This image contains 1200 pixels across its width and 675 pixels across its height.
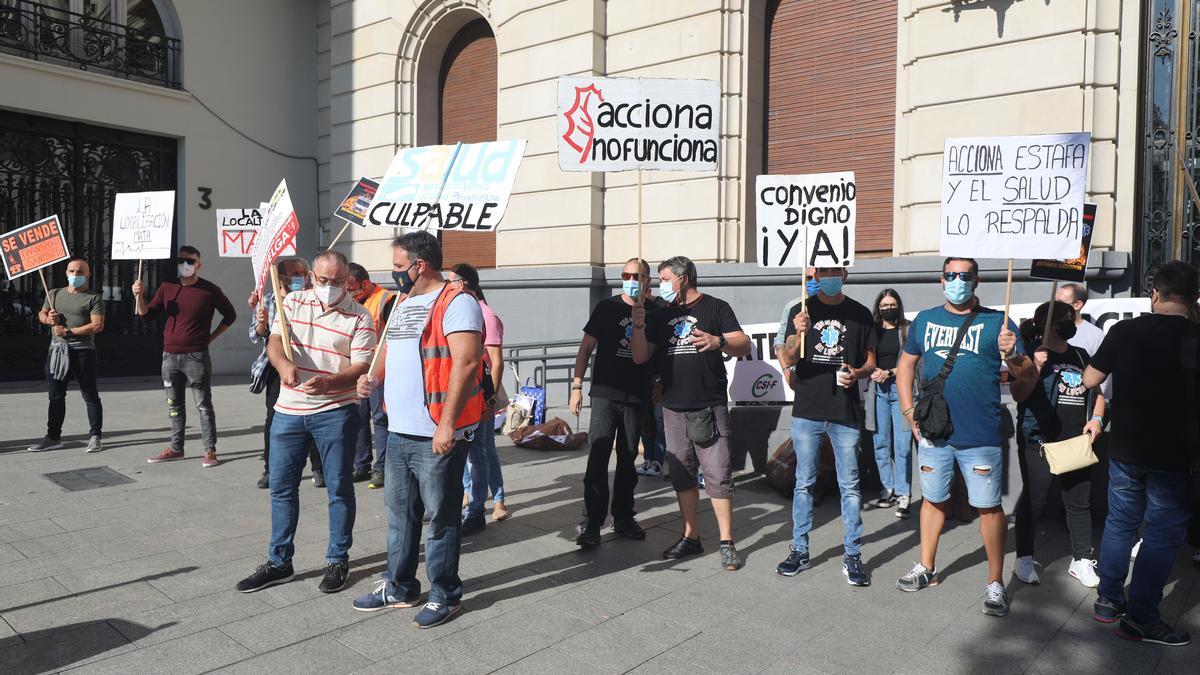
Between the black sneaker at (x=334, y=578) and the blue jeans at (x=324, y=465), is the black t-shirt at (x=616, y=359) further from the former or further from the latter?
the black sneaker at (x=334, y=578)

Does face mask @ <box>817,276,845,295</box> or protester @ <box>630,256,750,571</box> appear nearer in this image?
protester @ <box>630,256,750,571</box>

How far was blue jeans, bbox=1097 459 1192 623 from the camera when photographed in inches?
171

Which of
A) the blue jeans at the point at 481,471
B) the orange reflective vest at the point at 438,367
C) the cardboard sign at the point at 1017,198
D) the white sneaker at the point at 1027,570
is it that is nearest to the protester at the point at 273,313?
the blue jeans at the point at 481,471

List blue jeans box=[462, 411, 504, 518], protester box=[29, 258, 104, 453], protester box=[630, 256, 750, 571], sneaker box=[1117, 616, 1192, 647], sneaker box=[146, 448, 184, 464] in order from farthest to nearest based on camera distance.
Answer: protester box=[29, 258, 104, 453]
sneaker box=[146, 448, 184, 464]
blue jeans box=[462, 411, 504, 518]
protester box=[630, 256, 750, 571]
sneaker box=[1117, 616, 1192, 647]

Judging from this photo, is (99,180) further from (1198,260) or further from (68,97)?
(1198,260)

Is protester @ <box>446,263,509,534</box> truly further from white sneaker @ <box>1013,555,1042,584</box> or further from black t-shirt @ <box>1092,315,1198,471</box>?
black t-shirt @ <box>1092,315,1198,471</box>

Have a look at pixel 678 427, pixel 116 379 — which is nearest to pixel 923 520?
pixel 678 427

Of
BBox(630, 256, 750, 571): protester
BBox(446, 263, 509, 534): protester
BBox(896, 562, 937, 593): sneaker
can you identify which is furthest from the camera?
BBox(446, 263, 509, 534): protester

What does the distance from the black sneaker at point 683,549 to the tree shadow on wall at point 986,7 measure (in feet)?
23.1

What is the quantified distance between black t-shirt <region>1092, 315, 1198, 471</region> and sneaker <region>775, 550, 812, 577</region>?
1.86m

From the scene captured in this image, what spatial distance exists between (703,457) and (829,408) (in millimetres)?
875

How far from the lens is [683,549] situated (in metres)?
5.63

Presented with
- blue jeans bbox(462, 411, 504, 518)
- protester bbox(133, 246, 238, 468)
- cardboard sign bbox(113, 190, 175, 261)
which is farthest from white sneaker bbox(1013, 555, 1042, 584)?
cardboard sign bbox(113, 190, 175, 261)

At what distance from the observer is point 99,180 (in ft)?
52.1
